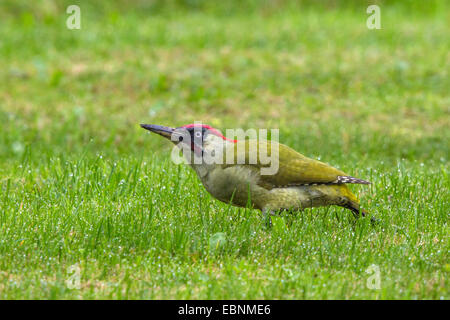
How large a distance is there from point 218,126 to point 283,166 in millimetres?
4529

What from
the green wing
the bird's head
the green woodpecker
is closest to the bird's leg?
the green woodpecker

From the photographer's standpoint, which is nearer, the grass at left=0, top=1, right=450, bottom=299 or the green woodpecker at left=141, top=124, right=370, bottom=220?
the grass at left=0, top=1, right=450, bottom=299

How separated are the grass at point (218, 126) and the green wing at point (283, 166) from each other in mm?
315

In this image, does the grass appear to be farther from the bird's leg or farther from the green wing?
the green wing

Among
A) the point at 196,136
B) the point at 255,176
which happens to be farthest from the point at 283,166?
the point at 196,136

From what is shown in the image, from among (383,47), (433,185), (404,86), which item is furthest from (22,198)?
(383,47)

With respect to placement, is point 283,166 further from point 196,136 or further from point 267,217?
point 196,136

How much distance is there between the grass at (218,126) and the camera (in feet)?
14.6

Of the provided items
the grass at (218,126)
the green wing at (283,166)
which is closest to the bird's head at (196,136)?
the green wing at (283,166)

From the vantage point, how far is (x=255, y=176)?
526 centimetres

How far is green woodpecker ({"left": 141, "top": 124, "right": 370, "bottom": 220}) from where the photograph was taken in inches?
205

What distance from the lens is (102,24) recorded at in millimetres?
14023
